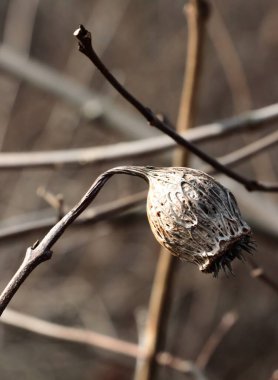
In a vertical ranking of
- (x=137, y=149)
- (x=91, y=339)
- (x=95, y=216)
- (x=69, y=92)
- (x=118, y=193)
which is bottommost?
(x=91, y=339)

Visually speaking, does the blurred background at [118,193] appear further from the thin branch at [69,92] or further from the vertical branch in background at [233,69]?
the thin branch at [69,92]

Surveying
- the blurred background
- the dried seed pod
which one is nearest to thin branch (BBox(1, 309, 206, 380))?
the dried seed pod

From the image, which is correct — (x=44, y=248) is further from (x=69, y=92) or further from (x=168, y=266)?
(x=69, y=92)

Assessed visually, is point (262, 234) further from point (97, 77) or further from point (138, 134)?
point (97, 77)

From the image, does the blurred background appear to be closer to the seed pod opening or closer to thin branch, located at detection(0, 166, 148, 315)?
the seed pod opening

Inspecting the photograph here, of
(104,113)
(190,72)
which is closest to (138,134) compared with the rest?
(104,113)

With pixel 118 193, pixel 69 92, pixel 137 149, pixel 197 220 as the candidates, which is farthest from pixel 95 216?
pixel 118 193
